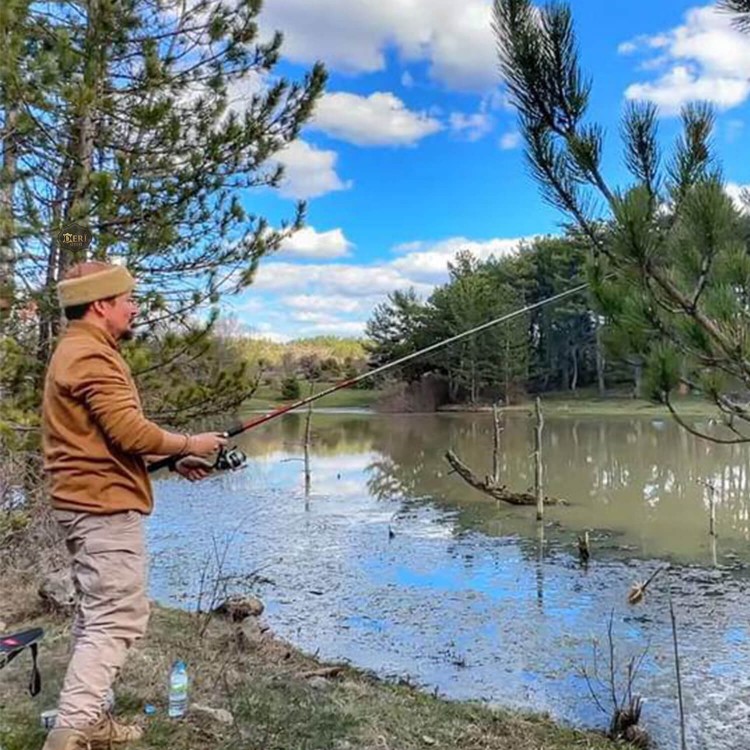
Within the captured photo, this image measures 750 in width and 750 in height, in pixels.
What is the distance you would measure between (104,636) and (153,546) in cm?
940

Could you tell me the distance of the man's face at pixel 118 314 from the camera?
2.40 metres

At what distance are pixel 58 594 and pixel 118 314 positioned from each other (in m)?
3.27

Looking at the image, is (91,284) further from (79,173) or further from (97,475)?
(79,173)

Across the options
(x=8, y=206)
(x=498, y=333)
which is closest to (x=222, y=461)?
(x=8, y=206)

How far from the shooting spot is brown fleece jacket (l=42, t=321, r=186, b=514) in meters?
2.24

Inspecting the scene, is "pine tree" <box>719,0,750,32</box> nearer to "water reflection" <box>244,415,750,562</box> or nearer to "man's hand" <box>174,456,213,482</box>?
"man's hand" <box>174,456,213,482</box>

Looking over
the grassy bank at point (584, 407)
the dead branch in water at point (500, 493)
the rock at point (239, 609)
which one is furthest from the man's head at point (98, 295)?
the grassy bank at point (584, 407)

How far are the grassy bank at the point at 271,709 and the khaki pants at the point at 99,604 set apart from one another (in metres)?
0.58

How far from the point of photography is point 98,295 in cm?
237

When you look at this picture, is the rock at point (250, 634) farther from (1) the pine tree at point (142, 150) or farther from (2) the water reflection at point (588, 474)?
(2) the water reflection at point (588, 474)

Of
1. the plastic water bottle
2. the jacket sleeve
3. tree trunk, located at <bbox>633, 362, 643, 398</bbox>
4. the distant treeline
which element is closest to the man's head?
the jacket sleeve

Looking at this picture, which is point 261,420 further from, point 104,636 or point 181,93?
point 181,93

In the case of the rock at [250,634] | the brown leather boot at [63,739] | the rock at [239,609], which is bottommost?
the rock at [239,609]

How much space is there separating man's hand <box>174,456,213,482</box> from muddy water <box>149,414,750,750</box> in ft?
11.8
